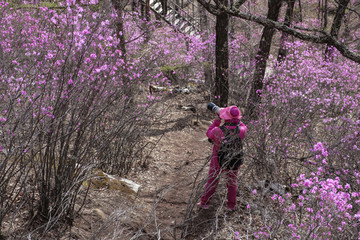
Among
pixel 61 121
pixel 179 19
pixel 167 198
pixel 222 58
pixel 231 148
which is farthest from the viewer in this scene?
pixel 179 19

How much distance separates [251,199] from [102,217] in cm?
239

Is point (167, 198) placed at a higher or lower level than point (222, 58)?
lower

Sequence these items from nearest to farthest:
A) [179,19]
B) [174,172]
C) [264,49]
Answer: [174,172]
[264,49]
[179,19]

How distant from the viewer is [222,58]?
9203mm

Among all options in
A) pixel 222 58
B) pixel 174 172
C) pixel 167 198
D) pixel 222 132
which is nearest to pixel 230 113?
pixel 222 132

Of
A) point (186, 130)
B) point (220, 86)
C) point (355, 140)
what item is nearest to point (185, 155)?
point (186, 130)

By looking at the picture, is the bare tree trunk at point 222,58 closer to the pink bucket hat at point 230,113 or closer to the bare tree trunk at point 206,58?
the bare tree trunk at point 206,58

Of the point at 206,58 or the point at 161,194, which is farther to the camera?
the point at 206,58

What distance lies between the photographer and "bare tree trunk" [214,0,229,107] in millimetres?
8841

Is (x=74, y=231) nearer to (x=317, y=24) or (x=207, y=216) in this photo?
(x=207, y=216)

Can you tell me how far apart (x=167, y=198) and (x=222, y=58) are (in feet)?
17.1

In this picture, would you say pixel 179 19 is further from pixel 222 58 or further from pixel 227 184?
pixel 227 184

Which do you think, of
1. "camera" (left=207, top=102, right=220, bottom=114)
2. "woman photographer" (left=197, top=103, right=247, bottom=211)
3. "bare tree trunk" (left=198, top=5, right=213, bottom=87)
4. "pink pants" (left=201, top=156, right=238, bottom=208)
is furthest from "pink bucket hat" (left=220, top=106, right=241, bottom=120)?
"bare tree trunk" (left=198, top=5, right=213, bottom=87)

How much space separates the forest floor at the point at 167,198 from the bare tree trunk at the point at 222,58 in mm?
852
